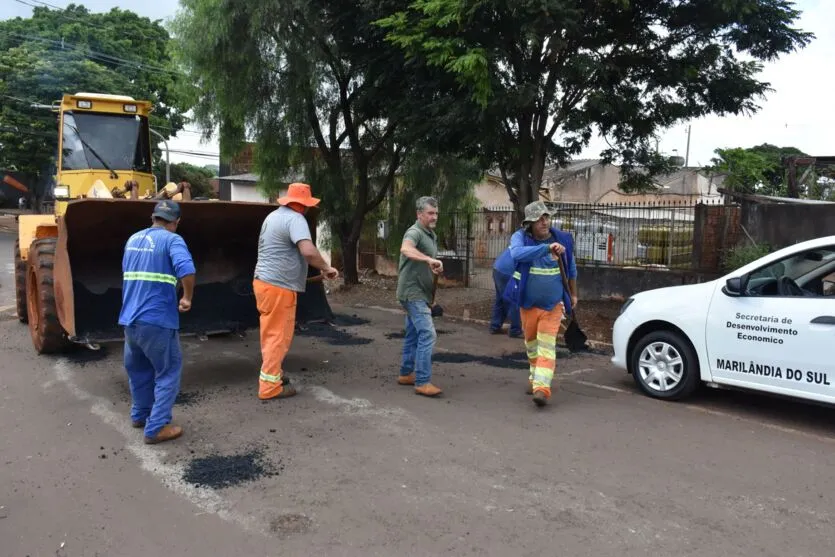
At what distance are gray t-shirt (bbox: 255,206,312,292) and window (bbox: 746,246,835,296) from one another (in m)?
3.90

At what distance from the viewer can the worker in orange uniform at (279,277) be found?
19.2 feet

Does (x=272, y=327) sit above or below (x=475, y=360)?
above

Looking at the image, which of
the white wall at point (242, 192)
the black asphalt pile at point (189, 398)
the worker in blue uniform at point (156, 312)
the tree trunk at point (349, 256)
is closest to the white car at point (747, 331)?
the black asphalt pile at point (189, 398)

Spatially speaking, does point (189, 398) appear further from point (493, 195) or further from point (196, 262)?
point (493, 195)

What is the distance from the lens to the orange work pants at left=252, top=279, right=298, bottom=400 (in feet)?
19.2

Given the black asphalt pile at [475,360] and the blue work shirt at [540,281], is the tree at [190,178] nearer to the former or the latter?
the black asphalt pile at [475,360]

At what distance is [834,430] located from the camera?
5.48 metres

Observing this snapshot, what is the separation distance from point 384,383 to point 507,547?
341cm

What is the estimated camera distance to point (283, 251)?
19.4ft

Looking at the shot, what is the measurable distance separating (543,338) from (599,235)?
25.4 ft

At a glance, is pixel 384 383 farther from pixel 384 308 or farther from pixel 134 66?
pixel 134 66

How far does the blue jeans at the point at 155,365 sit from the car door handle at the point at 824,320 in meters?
4.92

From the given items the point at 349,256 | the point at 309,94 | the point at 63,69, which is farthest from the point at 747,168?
the point at 63,69

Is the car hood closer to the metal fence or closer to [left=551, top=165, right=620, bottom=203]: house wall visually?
the metal fence
